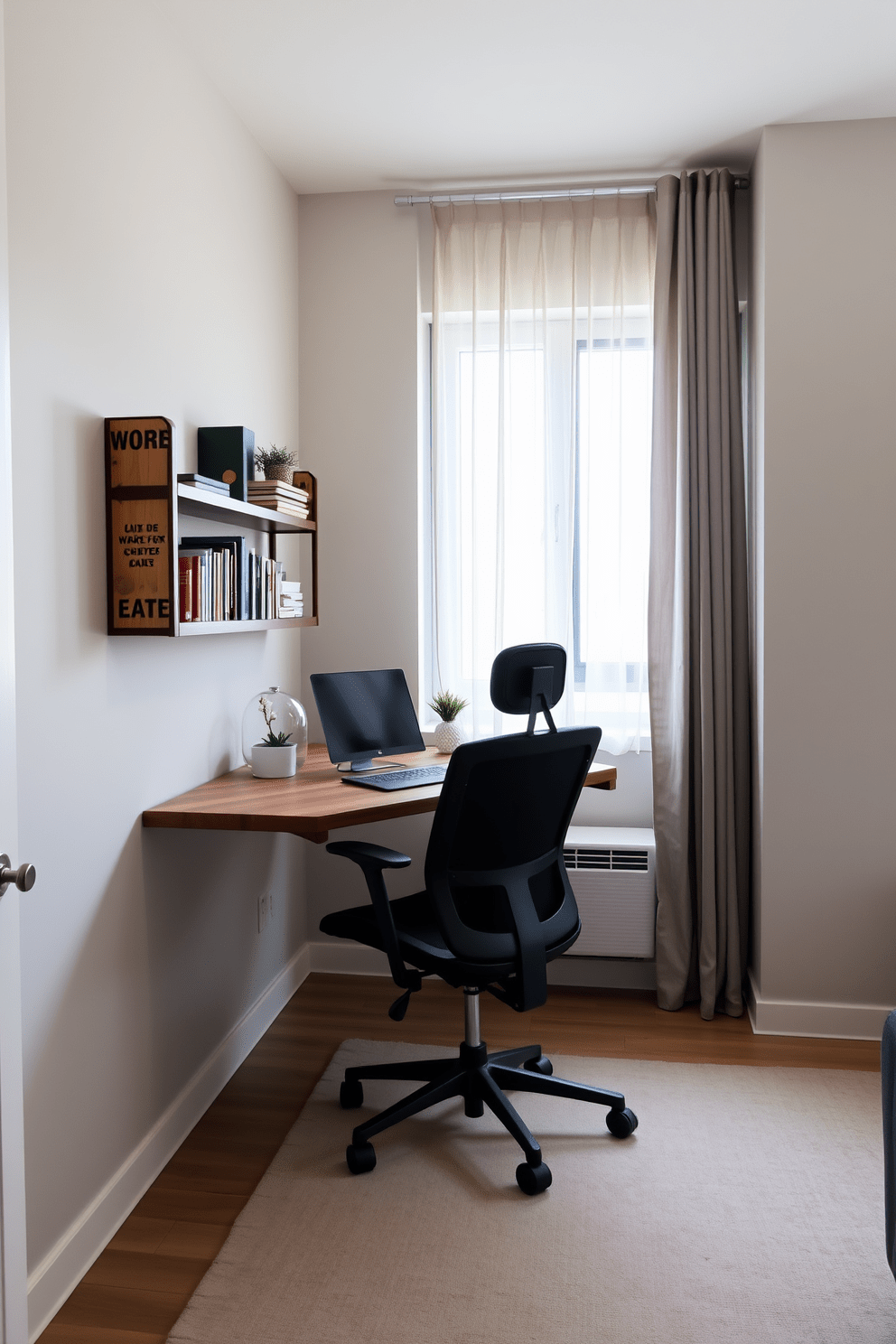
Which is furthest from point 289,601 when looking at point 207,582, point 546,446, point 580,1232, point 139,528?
point 580,1232

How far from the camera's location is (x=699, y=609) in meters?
3.26

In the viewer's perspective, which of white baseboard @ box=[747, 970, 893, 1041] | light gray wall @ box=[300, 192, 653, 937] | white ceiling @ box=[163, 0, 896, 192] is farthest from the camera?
light gray wall @ box=[300, 192, 653, 937]

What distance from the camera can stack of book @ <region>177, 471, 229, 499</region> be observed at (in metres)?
2.25

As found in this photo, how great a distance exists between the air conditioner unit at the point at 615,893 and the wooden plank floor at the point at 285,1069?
0.20 metres

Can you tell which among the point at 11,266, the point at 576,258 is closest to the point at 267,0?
the point at 11,266

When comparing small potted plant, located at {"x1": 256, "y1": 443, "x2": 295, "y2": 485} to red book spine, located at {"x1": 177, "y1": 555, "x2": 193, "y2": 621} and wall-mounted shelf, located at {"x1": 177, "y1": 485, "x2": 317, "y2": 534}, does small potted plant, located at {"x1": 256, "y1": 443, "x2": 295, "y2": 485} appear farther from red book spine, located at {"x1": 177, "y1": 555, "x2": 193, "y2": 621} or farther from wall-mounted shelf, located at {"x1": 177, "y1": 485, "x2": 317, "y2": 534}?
red book spine, located at {"x1": 177, "y1": 555, "x2": 193, "y2": 621}

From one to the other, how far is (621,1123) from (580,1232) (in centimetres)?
40

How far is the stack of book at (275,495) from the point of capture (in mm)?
2791

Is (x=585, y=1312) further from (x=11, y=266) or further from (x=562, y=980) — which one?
(x=11, y=266)

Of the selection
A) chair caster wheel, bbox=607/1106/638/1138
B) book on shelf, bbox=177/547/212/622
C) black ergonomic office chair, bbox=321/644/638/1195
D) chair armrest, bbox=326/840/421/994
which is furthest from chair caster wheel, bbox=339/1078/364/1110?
book on shelf, bbox=177/547/212/622

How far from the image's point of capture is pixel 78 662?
200 centimetres

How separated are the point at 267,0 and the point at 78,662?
1639mm

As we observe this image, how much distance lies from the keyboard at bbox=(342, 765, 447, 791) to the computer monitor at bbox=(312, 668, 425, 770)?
0.14m

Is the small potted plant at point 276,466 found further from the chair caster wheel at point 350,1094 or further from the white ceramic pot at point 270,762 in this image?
the chair caster wheel at point 350,1094
